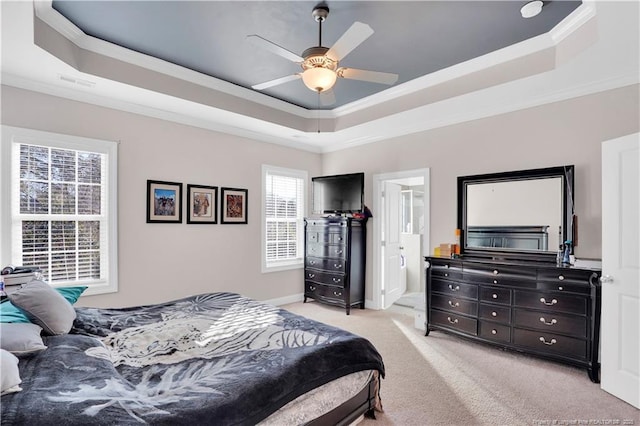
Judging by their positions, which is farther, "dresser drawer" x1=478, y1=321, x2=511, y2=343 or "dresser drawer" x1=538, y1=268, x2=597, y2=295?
"dresser drawer" x1=478, y1=321, x2=511, y2=343

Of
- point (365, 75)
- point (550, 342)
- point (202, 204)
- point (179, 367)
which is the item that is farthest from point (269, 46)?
point (550, 342)

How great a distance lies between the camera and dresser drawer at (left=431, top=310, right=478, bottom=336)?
11.7ft

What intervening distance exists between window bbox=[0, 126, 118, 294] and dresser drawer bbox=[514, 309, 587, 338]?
4.30 meters

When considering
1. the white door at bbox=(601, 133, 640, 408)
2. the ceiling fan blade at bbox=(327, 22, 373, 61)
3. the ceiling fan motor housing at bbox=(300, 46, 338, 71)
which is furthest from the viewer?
the white door at bbox=(601, 133, 640, 408)

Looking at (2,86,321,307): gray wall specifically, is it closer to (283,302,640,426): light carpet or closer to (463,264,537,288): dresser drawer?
(283,302,640,426): light carpet

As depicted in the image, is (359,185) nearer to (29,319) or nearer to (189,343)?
(189,343)

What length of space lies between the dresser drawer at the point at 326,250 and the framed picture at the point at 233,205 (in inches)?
47.2

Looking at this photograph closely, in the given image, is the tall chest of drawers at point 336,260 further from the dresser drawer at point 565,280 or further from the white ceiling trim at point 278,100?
the dresser drawer at point 565,280

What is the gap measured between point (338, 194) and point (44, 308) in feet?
13.0

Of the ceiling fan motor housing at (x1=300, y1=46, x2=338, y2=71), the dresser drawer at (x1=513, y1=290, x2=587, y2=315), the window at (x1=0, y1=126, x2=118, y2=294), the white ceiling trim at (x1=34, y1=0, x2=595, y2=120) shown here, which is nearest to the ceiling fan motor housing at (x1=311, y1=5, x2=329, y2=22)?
the ceiling fan motor housing at (x1=300, y1=46, x2=338, y2=71)

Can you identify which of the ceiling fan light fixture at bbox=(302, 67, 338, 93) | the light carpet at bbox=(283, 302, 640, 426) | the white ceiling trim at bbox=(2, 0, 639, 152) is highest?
the white ceiling trim at bbox=(2, 0, 639, 152)

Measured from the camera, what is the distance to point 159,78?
351cm

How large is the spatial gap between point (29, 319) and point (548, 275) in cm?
398

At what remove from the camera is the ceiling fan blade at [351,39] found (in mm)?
2042
